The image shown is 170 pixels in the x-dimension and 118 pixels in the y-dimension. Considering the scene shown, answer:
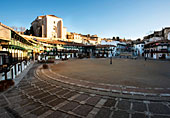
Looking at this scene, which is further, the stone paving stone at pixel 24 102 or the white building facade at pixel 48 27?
the white building facade at pixel 48 27

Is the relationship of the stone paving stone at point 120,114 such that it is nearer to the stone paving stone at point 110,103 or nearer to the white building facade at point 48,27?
the stone paving stone at point 110,103

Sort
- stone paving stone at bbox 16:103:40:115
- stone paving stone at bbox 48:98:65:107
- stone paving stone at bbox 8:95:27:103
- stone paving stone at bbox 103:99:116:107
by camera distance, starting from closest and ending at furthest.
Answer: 1. stone paving stone at bbox 16:103:40:115
2. stone paving stone at bbox 103:99:116:107
3. stone paving stone at bbox 48:98:65:107
4. stone paving stone at bbox 8:95:27:103

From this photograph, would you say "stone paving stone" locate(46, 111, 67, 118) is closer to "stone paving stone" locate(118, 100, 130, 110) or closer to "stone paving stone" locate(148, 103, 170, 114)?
"stone paving stone" locate(118, 100, 130, 110)

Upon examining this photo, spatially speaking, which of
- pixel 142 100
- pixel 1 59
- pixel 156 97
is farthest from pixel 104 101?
pixel 1 59

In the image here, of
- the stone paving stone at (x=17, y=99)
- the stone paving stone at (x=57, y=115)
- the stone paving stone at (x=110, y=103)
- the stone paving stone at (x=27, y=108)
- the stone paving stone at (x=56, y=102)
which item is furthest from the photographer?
the stone paving stone at (x=17, y=99)

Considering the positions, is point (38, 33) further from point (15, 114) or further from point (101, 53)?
point (15, 114)

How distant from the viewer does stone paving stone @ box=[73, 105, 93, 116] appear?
4.59 meters

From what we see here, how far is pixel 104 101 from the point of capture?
5.68 m

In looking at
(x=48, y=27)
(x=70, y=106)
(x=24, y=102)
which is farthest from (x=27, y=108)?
(x=48, y=27)

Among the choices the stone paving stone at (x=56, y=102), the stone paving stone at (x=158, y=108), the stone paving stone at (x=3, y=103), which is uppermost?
the stone paving stone at (x=158, y=108)

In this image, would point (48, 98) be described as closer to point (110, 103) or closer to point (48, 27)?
point (110, 103)

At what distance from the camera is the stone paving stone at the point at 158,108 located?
459 centimetres

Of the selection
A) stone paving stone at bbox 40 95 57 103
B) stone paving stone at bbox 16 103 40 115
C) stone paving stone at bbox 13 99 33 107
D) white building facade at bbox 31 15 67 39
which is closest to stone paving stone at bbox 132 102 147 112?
stone paving stone at bbox 40 95 57 103

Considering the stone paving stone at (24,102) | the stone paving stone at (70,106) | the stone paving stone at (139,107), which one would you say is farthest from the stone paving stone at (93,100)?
the stone paving stone at (24,102)
